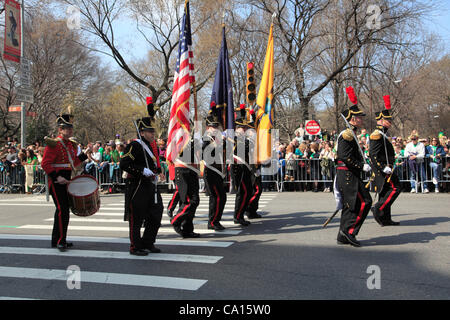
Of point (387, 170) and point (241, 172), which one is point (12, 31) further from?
point (387, 170)

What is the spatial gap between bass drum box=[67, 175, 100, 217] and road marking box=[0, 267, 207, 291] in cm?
146

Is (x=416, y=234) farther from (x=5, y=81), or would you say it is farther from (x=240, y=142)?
(x=5, y=81)

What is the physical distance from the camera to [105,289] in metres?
4.64

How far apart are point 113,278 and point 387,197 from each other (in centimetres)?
569

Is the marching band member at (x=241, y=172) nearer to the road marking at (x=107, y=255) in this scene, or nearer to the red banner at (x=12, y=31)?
the road marking at (x=107, y=255)

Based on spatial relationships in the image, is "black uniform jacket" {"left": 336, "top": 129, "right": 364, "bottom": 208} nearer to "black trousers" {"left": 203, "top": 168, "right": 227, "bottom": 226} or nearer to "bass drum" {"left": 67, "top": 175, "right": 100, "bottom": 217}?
"black trousers" {"left": 203, "top": 168, "right": 227, "bottom": 226}

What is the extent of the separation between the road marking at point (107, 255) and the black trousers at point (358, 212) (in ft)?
7.08

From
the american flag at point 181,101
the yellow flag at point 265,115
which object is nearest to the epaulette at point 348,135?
the american flag at point 181,101

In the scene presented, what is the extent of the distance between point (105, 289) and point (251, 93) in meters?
8.05

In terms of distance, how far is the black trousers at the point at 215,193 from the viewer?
8.17 m

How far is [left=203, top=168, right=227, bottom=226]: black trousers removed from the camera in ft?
26.8
